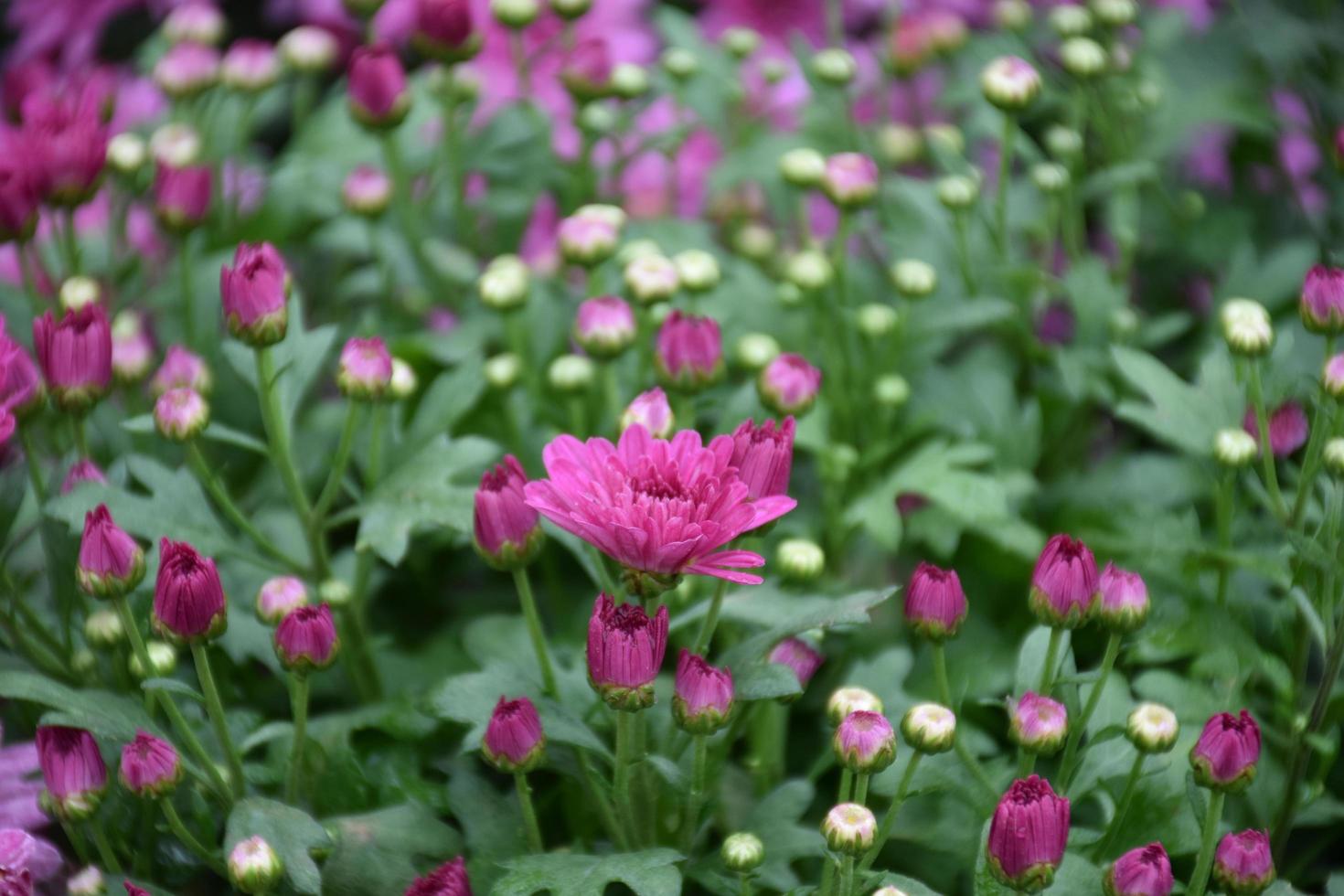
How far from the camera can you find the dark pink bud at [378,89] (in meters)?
1.16

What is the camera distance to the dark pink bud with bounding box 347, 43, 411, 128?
116 cm

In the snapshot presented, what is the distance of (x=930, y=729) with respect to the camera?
797 millimetres

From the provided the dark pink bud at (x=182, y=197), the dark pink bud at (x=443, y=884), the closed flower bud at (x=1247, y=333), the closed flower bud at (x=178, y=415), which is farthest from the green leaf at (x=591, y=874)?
the dark pink bud at (x=182, y=197)

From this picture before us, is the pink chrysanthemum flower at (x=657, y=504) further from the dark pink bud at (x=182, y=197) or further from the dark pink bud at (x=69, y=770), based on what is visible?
the dark pink bud at (x=182, y=197)

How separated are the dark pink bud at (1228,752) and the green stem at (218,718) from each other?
1.83 ft

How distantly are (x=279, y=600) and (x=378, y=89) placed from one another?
1.56ft

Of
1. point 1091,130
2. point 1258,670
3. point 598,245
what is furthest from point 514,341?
point 1091,130

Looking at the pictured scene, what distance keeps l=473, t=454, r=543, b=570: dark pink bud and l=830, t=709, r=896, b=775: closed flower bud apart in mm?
213

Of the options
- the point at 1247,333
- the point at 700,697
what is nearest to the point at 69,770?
the point at 700,697

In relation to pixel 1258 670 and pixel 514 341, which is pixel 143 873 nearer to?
pixel 514 341

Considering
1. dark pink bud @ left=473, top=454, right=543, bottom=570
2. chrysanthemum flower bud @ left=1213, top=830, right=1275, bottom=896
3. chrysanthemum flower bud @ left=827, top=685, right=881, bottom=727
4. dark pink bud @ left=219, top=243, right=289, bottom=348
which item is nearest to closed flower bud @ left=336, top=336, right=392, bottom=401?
dark pink bud @ left=219, top=243, right=289, bottom=348

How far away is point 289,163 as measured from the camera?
4.51 feet

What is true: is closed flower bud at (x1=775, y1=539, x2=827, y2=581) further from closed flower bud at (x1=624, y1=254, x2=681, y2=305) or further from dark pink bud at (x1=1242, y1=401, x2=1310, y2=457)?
dark pink bud at (x1=1242, y1=401, x2=1310, y2=457)

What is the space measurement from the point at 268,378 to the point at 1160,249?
951 mm
